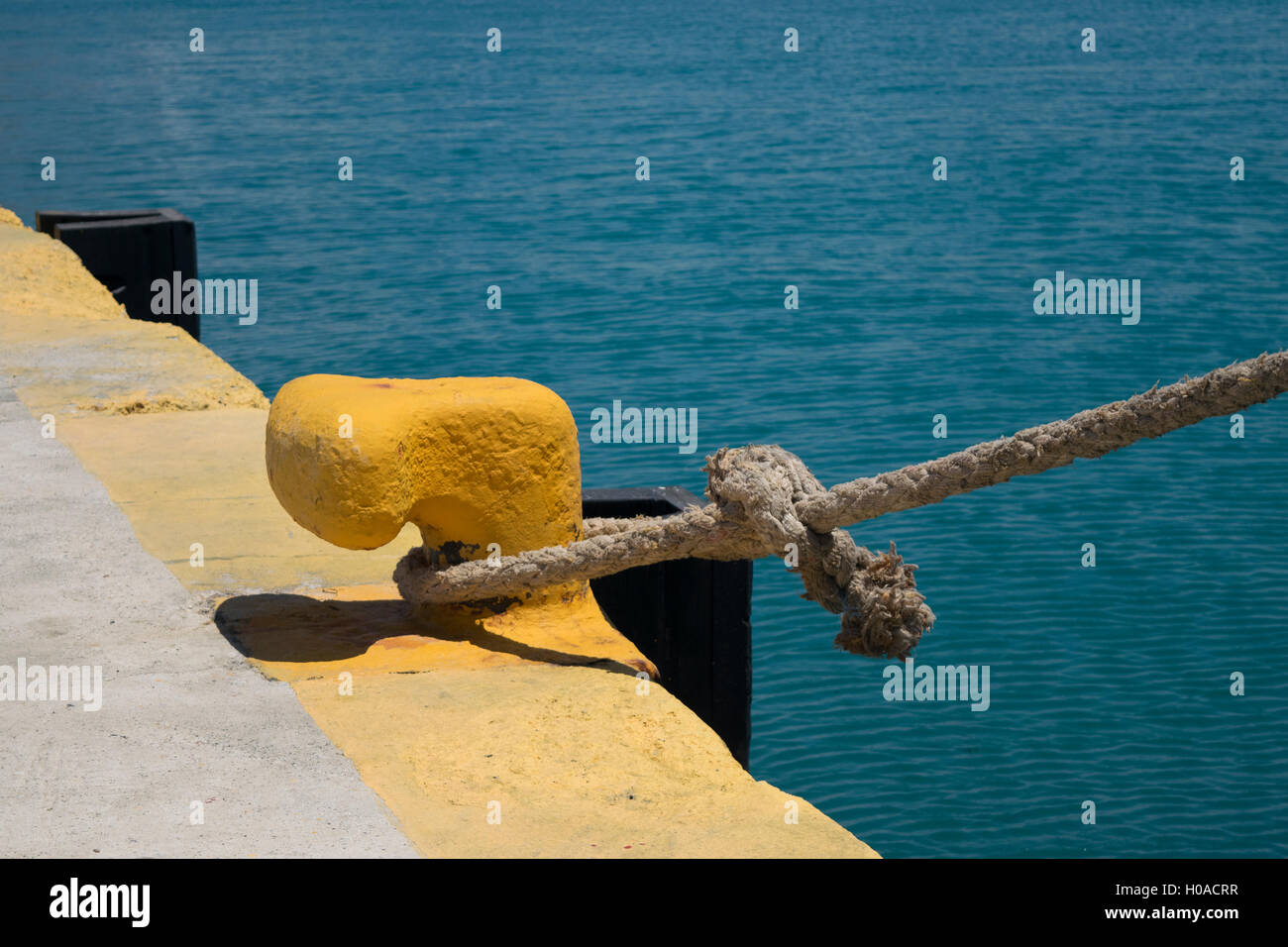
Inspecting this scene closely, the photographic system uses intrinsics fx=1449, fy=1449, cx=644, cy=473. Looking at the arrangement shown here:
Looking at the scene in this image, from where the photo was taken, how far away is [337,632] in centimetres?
463

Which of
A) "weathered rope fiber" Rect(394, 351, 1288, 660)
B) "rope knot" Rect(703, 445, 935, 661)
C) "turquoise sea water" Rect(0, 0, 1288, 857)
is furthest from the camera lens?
"turquoise sea water" Rect(0, 0, 1288, 857)

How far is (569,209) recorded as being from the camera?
854 inches

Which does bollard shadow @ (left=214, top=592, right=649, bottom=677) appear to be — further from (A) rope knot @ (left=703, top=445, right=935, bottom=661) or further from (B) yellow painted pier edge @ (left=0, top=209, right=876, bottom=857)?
(A) rope knot @ (left=703, top=445, right=935, bottom=661)

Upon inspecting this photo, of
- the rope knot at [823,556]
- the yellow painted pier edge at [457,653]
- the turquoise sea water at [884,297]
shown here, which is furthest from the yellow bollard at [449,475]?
the turquoise sea water at [884,297]

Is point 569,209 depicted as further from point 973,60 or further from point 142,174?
point 973,60

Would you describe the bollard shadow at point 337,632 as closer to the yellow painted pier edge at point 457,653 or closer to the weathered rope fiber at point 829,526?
the yellow painted pier edge at point 457,653

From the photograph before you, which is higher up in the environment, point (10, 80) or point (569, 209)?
point (10, 80)

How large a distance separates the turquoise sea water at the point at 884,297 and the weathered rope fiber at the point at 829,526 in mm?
3337

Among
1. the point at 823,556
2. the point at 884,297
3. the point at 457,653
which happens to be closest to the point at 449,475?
the point at 457,653

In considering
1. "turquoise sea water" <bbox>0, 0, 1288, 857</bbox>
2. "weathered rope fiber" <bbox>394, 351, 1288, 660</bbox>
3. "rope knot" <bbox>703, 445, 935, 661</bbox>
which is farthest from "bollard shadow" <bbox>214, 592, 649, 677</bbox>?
"turquoise sea water" <bbox>0, 0, 1288, 857</bbox>

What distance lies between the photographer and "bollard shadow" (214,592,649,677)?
4473mm

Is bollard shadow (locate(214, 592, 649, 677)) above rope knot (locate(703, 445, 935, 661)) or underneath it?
underneath

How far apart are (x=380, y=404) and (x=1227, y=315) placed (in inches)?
496
